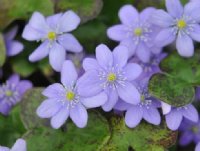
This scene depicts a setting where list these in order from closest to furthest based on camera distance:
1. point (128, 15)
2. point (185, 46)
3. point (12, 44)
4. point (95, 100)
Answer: point (95, 100) → point (185, 46) → point (128, 15) → point (12, 44)

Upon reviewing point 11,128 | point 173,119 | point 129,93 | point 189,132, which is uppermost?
point 129,93

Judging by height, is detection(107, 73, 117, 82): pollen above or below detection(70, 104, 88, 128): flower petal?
above

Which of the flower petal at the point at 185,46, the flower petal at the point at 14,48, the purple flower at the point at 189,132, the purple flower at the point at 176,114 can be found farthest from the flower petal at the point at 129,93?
the flower petal at the point at 14,48

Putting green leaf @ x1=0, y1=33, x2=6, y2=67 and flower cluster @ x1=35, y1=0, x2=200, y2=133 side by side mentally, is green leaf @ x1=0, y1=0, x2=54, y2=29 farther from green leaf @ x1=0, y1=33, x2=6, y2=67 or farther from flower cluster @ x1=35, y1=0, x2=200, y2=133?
flower cluster @ x1=35, y1=0, x2=200, y2=133

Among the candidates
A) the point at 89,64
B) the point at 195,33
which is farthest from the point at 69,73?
the point at 195,33

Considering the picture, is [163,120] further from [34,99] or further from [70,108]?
[34,99]

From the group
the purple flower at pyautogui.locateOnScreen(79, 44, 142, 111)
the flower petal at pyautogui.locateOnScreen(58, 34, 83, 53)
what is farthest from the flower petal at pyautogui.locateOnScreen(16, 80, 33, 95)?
the purple flower at pyautogui.locateOnScreen(79, 44, 142, 111)

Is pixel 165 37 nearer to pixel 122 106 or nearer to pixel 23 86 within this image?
pixel 122 106

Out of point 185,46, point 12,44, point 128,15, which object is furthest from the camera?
point 12,44
